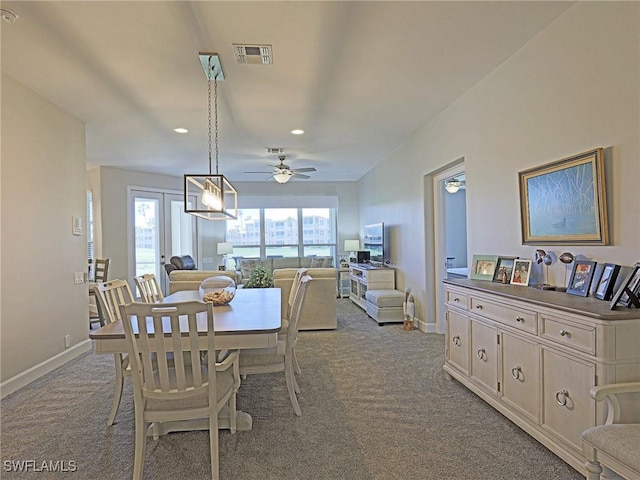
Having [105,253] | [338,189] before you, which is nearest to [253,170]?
[338,189]

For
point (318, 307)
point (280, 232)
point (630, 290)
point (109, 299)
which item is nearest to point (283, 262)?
point (280, 232)

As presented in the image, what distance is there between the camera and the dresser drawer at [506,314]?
235 centimetres

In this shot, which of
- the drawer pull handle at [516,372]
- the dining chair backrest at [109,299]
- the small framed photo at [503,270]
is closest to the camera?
the drawer pull handle at [516,372]

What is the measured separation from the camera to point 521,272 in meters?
2.99

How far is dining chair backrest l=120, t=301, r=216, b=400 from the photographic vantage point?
185 cm

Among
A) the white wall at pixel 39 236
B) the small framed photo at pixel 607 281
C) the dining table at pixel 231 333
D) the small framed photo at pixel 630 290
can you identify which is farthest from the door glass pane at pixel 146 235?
the small framed photo at pixel 630 290

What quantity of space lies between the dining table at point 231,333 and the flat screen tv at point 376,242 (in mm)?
3941

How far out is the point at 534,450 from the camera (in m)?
2.27

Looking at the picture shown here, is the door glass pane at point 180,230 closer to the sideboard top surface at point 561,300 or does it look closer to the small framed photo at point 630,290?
the sideboard top surface at point 561,300

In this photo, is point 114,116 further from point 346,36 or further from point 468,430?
point 468,430

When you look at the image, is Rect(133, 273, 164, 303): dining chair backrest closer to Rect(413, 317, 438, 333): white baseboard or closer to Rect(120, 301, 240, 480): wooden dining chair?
Rect(120, 301, 240, 480): wooden dining chair

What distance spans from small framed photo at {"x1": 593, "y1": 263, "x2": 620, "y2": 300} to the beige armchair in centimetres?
55

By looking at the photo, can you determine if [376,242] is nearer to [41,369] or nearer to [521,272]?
[521,272]

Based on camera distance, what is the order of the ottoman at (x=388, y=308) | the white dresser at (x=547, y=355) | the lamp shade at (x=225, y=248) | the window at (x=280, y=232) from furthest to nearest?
the window at (x=280, y=232), the lamp shade at (x=225, y=248), the ottoman at (x=388, y=308), the white dresser at (x=547, y=355)
